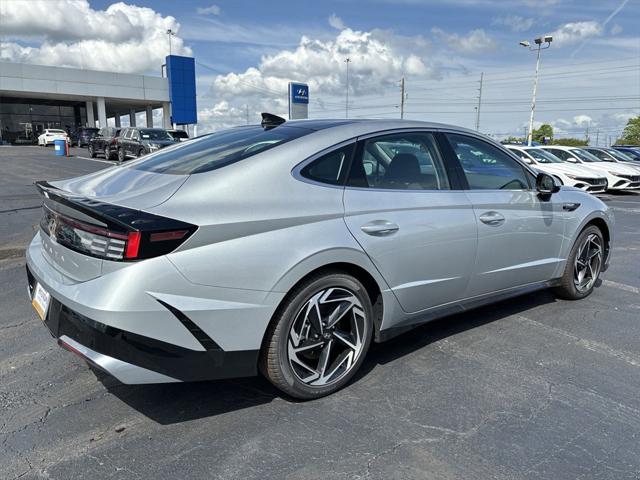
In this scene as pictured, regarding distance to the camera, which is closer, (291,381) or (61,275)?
(61,275)

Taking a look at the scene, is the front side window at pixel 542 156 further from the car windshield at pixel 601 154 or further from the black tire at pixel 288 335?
the black tire at pixel 288 335

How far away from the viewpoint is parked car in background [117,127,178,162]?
69.4ft

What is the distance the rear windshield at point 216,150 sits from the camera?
117 inches

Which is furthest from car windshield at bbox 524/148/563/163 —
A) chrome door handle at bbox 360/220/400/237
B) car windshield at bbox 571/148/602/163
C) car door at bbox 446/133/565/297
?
chrome door handle at bbox 360/220/400/237

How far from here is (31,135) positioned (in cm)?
5459

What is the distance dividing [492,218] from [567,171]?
43.5 feet

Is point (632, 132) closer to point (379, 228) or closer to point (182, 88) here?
point (182, 88)

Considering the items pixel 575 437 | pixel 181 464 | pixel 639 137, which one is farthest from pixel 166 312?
pixel 639 137

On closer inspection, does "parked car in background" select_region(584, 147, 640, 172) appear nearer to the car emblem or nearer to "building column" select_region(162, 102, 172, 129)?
the car emblem

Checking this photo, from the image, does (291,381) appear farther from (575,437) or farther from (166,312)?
(575,437)

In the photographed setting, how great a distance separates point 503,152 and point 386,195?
149 centimetres

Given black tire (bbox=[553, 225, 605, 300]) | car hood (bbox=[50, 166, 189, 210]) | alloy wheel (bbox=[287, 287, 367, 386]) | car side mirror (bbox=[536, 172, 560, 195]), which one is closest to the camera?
car hood (bbox=[50, 166, 189, 210])

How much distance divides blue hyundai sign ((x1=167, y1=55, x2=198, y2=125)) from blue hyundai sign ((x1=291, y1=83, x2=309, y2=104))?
103 feet

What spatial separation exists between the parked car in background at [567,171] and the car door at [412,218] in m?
11.6
